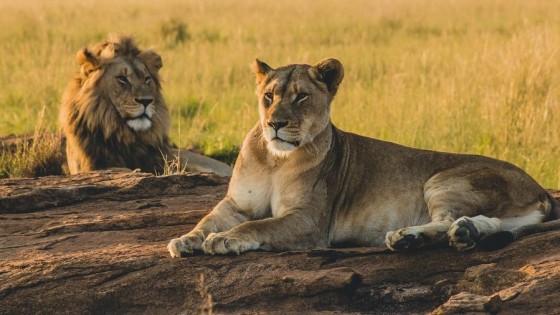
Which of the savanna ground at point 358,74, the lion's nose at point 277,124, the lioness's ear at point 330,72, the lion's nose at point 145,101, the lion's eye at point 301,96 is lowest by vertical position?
the savanna ground at point 358,74

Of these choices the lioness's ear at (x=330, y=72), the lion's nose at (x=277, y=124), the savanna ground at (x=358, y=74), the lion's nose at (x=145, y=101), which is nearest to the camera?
the lion's nose at (x=277, y=124)

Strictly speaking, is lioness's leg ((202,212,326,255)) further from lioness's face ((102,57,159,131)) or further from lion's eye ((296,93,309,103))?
lioness's face ((102,57,159,131))

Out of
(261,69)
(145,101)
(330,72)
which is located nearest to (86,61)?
(145,101)

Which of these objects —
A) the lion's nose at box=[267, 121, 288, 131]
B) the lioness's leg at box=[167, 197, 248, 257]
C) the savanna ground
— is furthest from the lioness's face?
the lion's nose at box=[267, 121, 288, 131]

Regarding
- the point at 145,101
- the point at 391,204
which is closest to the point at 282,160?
the point at 391,204

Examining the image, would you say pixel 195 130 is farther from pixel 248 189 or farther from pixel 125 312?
pixel 125 312

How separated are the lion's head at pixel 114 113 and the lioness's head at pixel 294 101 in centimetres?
298

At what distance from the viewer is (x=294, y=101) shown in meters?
4.91

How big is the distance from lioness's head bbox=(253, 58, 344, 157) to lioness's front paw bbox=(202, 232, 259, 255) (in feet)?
1.74

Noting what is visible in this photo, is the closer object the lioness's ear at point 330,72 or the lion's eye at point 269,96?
the lion's eye at point 269,96

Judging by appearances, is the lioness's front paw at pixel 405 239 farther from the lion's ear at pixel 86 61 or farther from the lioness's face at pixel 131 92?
the lion's ear at pixel 86 61

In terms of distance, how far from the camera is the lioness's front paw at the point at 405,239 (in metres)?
4.38

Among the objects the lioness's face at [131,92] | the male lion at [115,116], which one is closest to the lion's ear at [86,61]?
the male lion at [115,116]

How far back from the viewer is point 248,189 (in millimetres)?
5070
